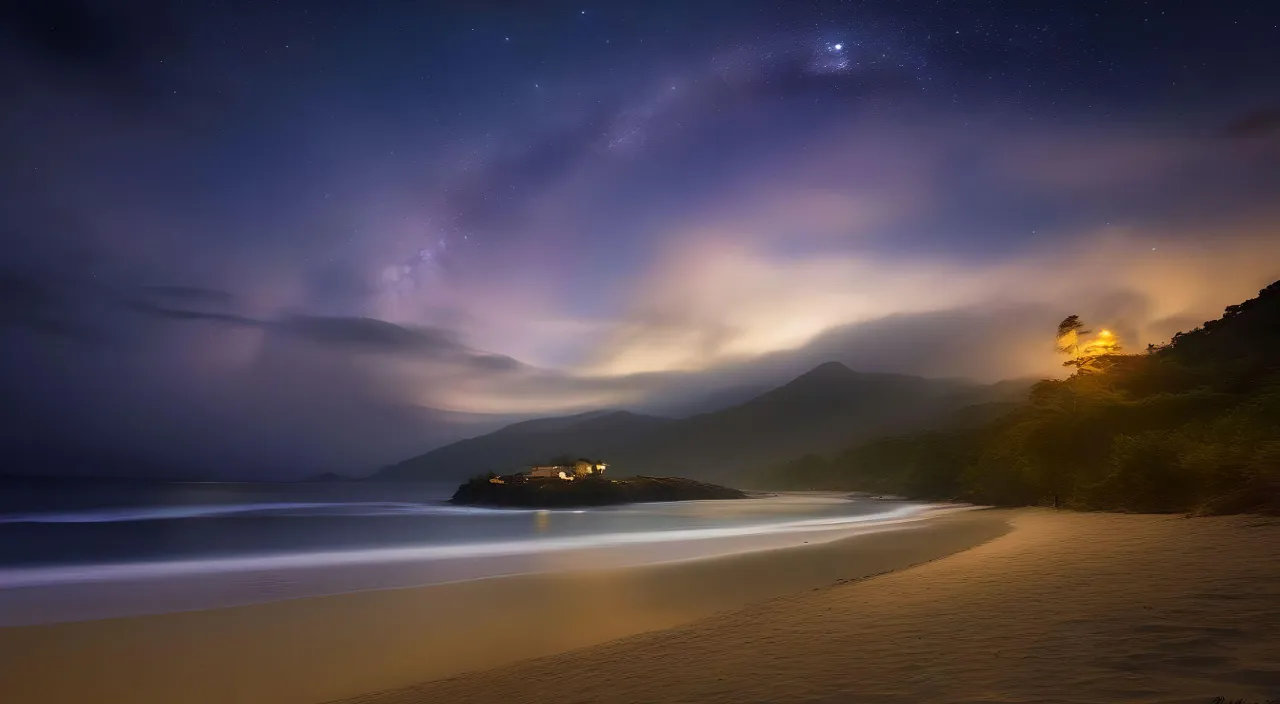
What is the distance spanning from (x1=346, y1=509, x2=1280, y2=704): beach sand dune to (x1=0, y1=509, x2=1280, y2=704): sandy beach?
0.11ft

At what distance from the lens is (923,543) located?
2005 cm

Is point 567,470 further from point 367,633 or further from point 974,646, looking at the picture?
point 974,646

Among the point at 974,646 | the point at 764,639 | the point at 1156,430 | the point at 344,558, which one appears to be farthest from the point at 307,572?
the point at 1156,430

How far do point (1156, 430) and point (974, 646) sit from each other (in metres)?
29.1

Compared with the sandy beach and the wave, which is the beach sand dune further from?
the wave

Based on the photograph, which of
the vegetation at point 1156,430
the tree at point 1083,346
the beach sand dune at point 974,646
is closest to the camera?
the beach sand dune at point 974,646

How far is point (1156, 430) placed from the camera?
92.2 ft

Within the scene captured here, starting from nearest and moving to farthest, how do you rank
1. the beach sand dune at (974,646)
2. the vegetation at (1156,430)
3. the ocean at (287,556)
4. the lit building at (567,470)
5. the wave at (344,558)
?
the beach sand dune at (974,646) → the ocean at (287,556) → the wave at (344,558) → the vegetation at (1156,430) → the lit building at (567,470)

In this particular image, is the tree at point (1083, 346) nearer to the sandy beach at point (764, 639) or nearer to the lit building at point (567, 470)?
the sandy beach at point (764, 639)

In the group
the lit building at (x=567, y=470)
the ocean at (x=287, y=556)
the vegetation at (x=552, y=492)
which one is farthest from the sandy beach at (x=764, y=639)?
the lit building at (x=567, y=470)

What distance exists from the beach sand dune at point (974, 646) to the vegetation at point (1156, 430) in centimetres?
1058

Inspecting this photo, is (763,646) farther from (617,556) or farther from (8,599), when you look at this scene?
(8,599)

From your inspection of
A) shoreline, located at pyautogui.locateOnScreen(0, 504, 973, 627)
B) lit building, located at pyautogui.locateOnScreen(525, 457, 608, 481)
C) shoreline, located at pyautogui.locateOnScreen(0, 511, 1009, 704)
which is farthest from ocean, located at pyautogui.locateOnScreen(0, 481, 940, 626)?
lit building, located at pyautogui.locateOnScreen(525, 457, 608, 481)

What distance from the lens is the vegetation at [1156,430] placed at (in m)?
20.9
